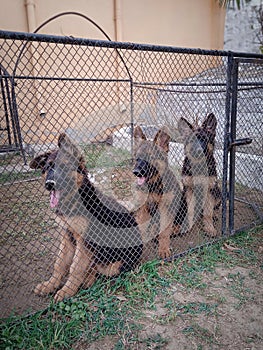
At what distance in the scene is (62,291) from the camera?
235 cm

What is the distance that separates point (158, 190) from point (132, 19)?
699 centimetres

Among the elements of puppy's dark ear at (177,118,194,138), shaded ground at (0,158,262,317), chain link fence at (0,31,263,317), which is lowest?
shaded ground at (0,158,262,317)

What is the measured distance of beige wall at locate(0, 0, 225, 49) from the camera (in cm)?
692

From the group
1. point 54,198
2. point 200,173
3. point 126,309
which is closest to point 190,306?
point 126,309

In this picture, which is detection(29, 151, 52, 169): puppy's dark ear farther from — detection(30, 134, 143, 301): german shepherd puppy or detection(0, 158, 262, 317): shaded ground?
detection(0, 158, 262, 317): shaded ground

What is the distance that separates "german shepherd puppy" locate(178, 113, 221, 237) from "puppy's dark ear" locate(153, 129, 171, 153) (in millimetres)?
423

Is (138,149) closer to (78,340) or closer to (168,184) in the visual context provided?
(168,184)

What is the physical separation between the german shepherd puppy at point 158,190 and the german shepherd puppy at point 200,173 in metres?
0.25

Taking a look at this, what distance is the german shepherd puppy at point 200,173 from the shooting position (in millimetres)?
3389

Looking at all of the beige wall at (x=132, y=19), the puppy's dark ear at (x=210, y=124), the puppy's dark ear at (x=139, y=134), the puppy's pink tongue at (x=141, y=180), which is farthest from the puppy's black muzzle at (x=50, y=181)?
the beige wall at (x=132, y=19)

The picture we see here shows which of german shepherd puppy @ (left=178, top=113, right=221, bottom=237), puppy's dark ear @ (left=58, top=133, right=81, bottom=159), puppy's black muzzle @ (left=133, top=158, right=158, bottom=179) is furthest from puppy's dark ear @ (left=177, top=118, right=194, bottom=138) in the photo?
puppy's dark ear @ (left=58, top=133, right=81, bottom=159)

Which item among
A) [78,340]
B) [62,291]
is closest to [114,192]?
[62,291]

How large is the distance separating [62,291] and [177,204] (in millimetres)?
1513

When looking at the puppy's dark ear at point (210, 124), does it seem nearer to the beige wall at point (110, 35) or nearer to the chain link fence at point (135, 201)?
the chain link fence at point (135, 201)
